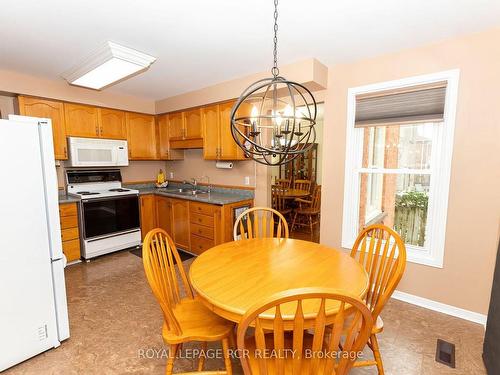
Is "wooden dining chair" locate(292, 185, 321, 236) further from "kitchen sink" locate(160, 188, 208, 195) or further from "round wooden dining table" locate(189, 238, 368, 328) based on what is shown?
"round wooden dining table" locate(189, 238, 368, 328)

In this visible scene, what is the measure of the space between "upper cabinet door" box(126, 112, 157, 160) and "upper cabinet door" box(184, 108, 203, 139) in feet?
2.61

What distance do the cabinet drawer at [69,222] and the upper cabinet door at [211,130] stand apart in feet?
6.29

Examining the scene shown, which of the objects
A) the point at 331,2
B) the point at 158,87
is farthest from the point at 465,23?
the point at 158,87

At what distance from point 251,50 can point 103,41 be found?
129 cm

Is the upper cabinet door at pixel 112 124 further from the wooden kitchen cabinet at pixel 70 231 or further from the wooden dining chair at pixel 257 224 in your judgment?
the wooden dining chair at pixel 257 224

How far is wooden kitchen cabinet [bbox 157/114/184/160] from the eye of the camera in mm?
4387

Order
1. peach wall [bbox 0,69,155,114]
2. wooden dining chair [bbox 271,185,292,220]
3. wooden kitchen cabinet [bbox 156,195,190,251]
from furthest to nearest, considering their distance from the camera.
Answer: wooden dining chair [bbox 271,185,292,220] → wooden kitchen cabinet [bbox 156,195,190,251] → peach wall [bbox 0,69,155,114]

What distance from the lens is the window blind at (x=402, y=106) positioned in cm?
225

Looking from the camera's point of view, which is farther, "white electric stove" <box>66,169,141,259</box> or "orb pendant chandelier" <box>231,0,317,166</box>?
"white electric stove" <box>66,169,141,259</box>

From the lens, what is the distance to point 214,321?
147 cm

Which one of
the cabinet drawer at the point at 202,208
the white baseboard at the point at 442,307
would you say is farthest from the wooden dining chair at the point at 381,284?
the cabinet drawer at the point at 202,208

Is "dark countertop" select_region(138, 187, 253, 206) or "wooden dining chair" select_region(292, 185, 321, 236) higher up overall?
"dark countertop" select_region(138, 187, 253, 206)

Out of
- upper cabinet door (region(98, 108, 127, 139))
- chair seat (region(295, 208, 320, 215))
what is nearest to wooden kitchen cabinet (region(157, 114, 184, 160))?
upper cabinet door (region(98, 108, 127, 139))

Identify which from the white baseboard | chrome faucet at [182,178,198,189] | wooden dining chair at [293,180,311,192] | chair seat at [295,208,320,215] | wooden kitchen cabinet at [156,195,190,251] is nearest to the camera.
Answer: the white baseboard
